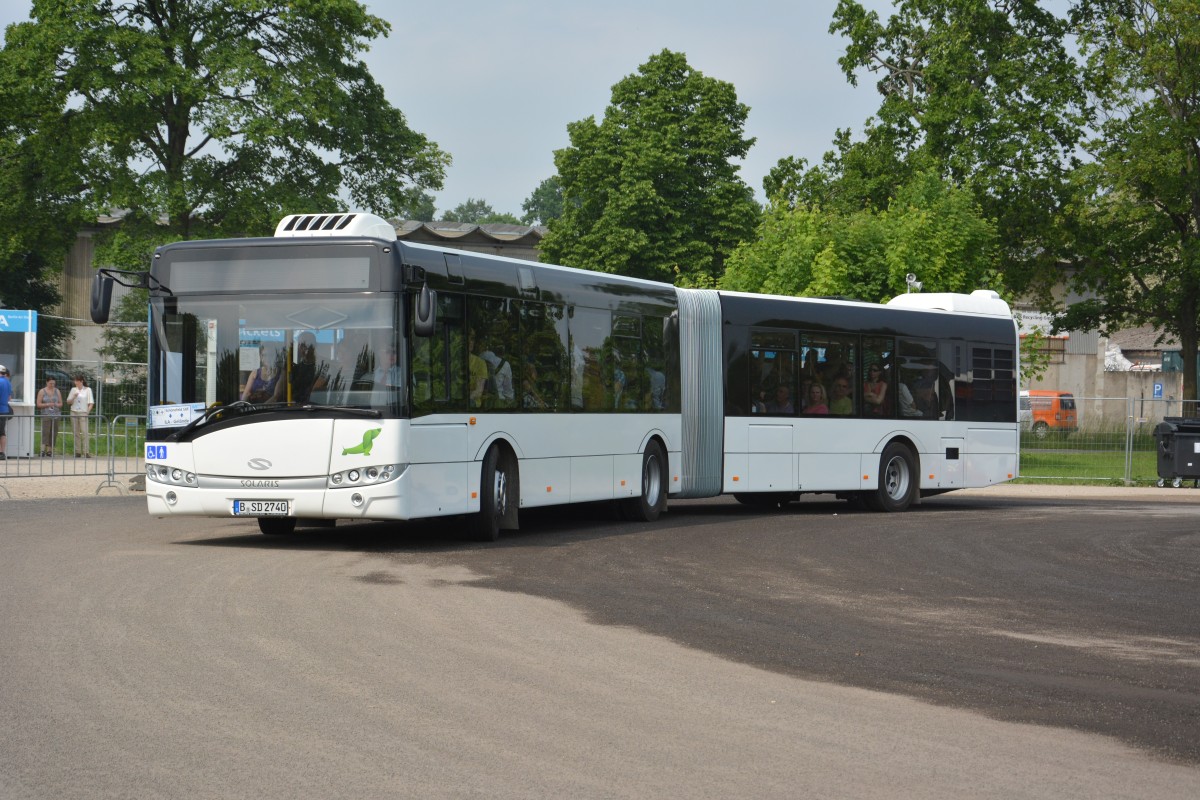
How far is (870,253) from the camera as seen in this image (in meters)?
40.5

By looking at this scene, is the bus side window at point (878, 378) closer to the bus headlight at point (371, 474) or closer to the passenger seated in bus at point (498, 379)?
the passenger seated in bus at point (498, 379)

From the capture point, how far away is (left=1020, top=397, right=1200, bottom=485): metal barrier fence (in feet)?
117

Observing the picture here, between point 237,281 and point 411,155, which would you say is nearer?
point 237,281

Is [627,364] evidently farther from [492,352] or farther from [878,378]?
[878,378]

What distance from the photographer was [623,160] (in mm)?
61812

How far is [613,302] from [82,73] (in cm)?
2252

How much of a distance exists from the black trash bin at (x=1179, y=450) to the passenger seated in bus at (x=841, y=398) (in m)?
14.2

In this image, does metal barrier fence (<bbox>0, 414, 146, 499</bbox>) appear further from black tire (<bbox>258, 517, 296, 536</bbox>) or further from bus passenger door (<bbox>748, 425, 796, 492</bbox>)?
bus passenger door (<bbox>748, 425, 796, 492</bbox>)

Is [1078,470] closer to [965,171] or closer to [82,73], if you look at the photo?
[965,171]

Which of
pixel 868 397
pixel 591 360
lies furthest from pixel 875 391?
pixel 591 360

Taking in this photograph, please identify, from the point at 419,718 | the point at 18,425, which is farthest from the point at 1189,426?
the point at 419,718

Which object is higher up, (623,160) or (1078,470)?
(623,160)

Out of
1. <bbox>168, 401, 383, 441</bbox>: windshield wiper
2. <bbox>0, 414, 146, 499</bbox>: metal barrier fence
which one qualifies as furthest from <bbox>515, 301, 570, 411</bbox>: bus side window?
<bbox>0, 414, 146, 499</bbox>: metal barrier fence

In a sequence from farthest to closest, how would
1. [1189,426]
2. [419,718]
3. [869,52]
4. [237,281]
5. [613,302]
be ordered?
[869,52]
[1189,426]
[613,302]
[237,281]
[419,718]
